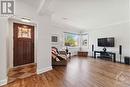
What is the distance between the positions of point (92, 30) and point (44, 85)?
23.0ft

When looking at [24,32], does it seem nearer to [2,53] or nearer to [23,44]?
[23,44]

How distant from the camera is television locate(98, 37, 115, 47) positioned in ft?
22.0

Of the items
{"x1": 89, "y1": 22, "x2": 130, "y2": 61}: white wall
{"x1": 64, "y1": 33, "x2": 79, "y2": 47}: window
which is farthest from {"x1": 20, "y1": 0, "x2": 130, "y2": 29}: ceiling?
{"x1": 64, "y1": 33, "x2": 79, "y2": 47}: window

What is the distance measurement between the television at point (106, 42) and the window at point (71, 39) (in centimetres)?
249

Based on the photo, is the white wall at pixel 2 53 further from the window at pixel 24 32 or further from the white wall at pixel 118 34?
the white wall at pixel 118 34

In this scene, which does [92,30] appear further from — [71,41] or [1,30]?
[1,30]

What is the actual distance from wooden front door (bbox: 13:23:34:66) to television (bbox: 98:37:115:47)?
185 inches

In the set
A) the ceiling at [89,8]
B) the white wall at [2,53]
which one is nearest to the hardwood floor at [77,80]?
the white wall at [2,53]

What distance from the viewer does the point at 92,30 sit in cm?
879

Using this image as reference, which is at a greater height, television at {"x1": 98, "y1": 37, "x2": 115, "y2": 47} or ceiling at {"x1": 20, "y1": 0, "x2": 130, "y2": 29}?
ceiling at {"x1": 20, "y1": 0, "x2": 130, "y2": 29}

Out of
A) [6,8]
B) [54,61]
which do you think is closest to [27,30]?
[54,61]

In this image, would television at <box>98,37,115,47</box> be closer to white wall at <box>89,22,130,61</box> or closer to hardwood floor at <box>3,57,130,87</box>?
white wall at <box>89,22,130,61</box>

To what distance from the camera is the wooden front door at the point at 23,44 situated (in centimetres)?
491

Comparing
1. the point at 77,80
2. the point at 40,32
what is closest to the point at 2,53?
the point at 40,32
